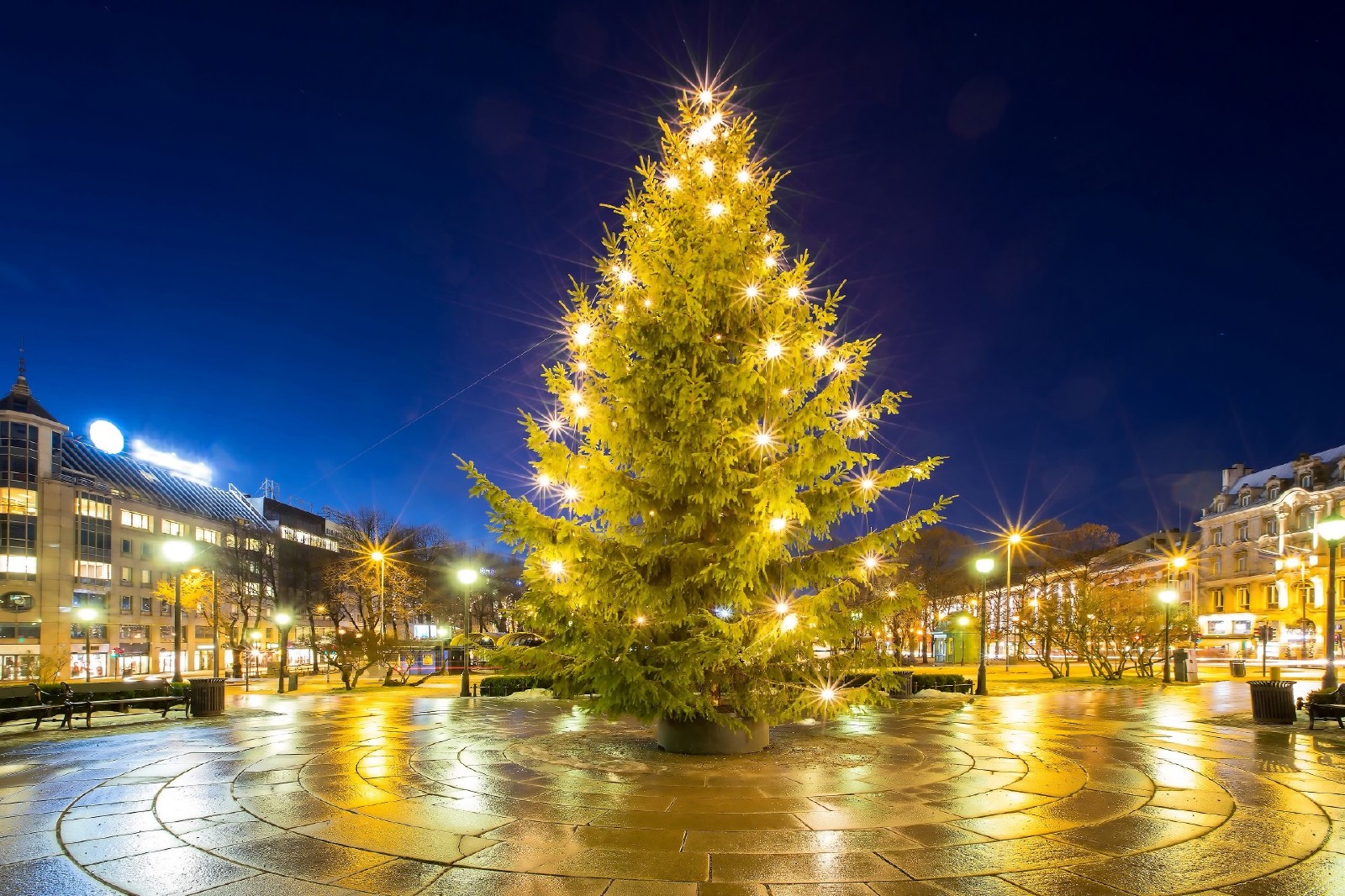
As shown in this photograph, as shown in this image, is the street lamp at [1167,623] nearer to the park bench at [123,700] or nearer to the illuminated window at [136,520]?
the park bench at [123,700]

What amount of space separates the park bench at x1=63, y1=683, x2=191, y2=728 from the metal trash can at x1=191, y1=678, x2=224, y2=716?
20 cm

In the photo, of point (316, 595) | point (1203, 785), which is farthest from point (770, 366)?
point (316, 595)

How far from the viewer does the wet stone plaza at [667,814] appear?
7.21 m

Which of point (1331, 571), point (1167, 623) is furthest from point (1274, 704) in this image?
point (1167, 623)

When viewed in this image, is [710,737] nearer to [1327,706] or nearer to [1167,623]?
[1327,706]

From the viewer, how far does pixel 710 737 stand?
13234mm

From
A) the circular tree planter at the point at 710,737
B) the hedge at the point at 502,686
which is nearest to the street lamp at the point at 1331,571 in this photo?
the circular tree planter at the point at 710,737

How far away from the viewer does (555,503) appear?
1480 cm

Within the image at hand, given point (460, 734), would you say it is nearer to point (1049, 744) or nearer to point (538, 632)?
point (538, 632)

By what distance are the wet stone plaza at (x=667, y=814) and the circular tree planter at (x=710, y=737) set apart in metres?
0.31

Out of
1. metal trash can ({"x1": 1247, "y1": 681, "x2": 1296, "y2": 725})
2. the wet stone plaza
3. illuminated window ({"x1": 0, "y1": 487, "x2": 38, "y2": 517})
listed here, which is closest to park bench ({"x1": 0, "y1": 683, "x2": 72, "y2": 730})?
the wet stone plaza

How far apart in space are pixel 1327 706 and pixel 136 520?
288 feet

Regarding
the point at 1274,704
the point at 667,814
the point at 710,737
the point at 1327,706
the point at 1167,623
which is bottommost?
the point at 1167,623

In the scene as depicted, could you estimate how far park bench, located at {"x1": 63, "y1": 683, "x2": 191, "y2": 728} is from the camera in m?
18.8
